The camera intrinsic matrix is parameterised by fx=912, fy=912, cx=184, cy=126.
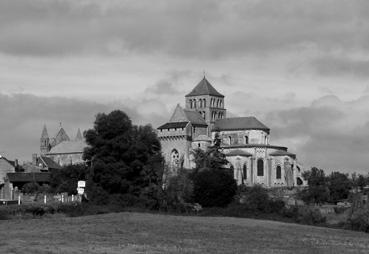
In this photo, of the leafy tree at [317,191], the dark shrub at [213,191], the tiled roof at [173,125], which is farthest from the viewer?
the tiled roof at [173,125]

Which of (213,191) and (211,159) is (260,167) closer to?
(211,159)

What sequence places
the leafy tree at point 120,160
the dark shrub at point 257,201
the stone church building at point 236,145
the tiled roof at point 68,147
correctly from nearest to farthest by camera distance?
1. the dark shrub at point 257,201
2. the leafy tree at point 120,160
3. the stone church building at point 236,145
4. the tiled roof at point 68,147

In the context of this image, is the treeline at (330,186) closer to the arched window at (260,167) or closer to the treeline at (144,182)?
the arched window at (260,167)

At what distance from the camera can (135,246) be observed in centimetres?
3375

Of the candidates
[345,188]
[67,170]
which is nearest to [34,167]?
[67,170]

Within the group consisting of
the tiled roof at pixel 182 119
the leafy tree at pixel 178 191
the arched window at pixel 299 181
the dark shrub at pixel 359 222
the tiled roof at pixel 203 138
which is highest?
the tiled roof at pixel 182 119

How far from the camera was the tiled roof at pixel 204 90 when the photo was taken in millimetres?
183000

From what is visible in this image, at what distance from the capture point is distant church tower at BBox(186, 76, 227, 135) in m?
178

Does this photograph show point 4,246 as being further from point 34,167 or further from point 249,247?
point 34,167

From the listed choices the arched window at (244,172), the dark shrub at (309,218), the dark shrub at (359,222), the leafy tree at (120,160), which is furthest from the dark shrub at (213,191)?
the arched window at (244,172)

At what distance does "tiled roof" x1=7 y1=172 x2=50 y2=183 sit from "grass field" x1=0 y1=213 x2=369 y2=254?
52.2 m

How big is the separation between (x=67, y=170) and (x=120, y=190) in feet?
49.4

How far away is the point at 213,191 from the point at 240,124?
8479 cm

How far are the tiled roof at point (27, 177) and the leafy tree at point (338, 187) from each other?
42.4m
